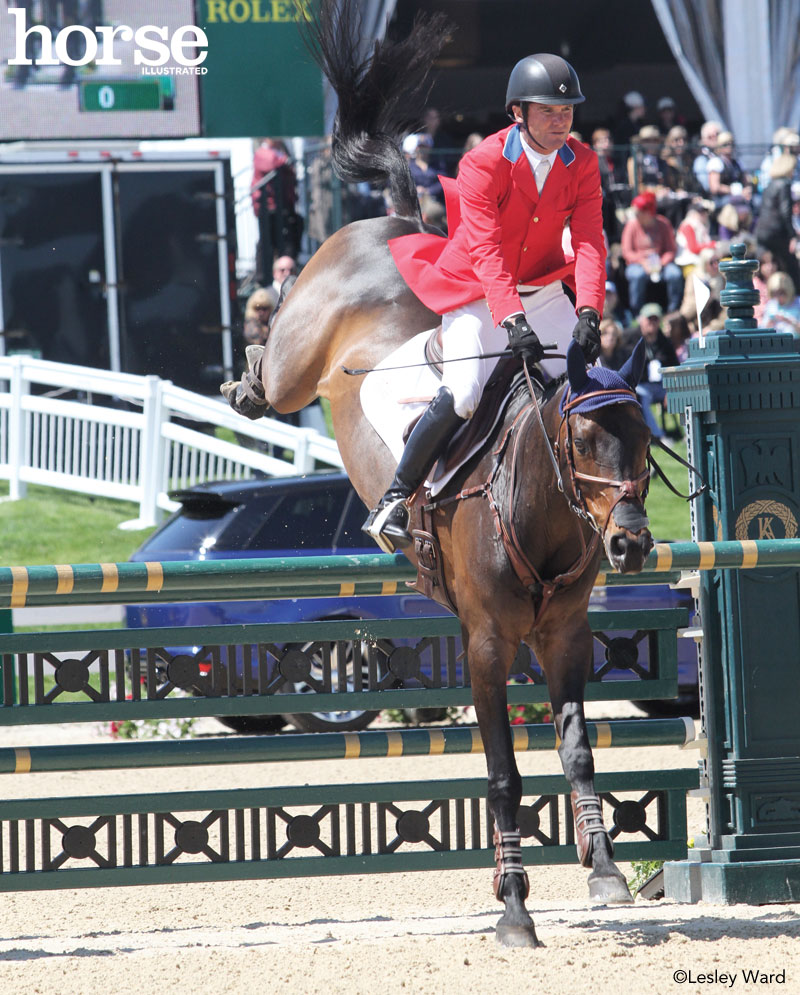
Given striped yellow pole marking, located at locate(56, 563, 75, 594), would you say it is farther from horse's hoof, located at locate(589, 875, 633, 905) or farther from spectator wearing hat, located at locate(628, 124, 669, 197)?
spectator wearing hat, located at locate(628, 124, 669, 197)

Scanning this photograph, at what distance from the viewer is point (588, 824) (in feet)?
13.8

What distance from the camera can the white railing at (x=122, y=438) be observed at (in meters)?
12.7

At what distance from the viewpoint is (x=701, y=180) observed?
51.0ft

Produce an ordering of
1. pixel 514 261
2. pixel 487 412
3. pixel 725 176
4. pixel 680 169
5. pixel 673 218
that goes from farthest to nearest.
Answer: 1. pixel 725 176
2. pixel 680 169
3. pixel 673 218
4. pixel 514 261
5. pixel 487 412

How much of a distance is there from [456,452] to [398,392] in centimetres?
52

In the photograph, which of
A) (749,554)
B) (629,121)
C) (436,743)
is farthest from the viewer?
(629,121)

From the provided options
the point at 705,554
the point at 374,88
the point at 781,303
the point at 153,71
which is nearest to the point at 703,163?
the point at 781,303

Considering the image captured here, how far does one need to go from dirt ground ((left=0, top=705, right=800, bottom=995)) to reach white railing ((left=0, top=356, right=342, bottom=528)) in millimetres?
6828

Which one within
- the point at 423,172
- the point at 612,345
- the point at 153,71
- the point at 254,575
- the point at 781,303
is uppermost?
the point at 153,71

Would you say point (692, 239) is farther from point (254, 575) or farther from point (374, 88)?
point (254, 575)

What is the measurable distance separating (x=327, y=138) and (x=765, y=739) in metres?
11.0

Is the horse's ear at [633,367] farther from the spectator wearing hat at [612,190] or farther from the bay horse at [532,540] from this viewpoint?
the spectator wearing hat at [612,190]

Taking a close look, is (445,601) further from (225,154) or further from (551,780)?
(225,154)

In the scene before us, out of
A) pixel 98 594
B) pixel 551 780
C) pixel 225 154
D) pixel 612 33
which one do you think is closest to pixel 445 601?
pixel 551 780
